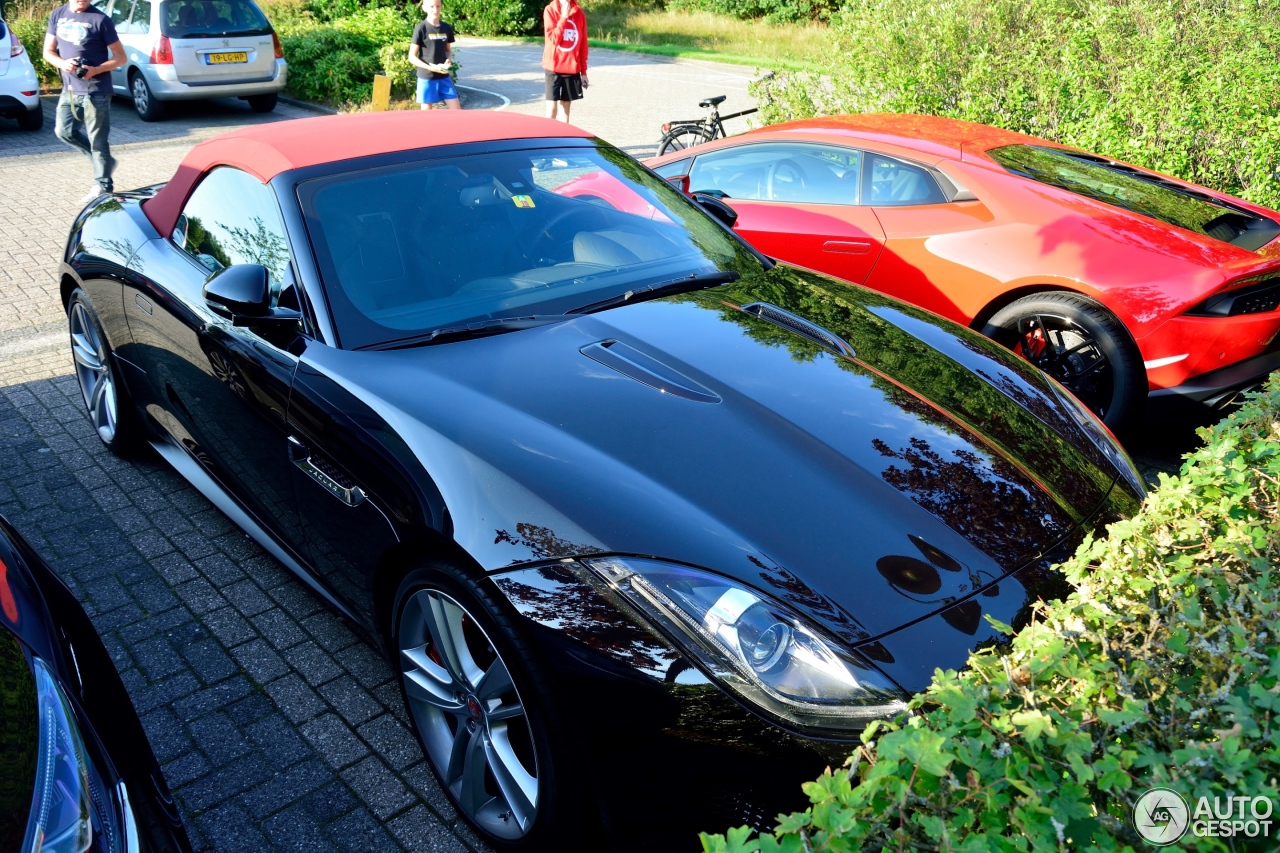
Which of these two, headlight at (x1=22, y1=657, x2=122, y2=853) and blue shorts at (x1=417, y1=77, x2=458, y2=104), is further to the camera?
blue shorts at (x1=417, y1=77, x2=458, y2=104)

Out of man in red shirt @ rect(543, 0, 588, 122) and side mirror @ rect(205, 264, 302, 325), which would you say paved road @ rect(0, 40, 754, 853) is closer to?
side mirror @ rect(205, 264, 302, 325)

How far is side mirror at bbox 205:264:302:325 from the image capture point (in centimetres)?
299

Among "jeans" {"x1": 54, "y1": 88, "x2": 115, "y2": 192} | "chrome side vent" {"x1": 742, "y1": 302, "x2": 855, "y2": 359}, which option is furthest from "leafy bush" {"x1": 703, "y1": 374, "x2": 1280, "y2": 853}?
"jeans" {"x1": 54, "y1": 88, "x2": 115, "y2": 192}

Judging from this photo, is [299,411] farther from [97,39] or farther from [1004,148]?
[97,39]

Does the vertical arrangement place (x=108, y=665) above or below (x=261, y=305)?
below

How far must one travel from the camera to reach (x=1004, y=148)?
17.7 feet

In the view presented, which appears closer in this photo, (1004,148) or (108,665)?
(108,665)

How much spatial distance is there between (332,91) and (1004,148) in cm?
1203

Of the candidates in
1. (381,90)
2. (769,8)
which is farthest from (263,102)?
(769,8)

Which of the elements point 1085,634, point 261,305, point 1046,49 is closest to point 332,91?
point 1046,49

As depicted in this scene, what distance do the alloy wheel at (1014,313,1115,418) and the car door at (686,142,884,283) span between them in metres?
0.89

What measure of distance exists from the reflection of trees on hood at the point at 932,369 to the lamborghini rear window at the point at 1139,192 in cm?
183

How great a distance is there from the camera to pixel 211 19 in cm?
1307

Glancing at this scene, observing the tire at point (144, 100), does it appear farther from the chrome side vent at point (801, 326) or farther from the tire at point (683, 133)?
the chrome side vent at point (801, 326)
